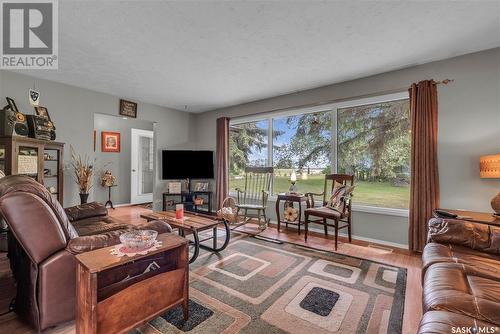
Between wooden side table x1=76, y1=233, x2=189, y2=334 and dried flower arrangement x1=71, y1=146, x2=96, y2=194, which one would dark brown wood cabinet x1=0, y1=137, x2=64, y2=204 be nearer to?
dried flower arrangement x1=71, y1=146, x2=96, y2=194

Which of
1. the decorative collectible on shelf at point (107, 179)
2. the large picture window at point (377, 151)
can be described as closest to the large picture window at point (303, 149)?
the large picture window at point (377, 151)

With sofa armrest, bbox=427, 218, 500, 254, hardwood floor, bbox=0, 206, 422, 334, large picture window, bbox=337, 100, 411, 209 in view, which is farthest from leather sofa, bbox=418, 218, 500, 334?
large picture window, bbox=337, 100, 411, 209

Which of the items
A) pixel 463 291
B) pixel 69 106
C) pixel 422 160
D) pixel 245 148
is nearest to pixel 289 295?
pixel 463 291

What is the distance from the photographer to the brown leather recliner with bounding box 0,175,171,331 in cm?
127

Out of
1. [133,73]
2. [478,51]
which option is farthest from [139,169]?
[478,51]

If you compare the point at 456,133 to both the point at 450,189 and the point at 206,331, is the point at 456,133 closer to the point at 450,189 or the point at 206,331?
the point at 450,189

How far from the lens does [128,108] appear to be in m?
4.41

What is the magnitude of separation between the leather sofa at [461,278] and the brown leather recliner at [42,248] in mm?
1815

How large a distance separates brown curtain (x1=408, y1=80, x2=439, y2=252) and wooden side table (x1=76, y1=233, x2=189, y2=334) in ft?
9.12

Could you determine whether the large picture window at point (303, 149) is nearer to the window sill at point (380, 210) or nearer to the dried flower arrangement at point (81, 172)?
the window sill at point (380, 210)

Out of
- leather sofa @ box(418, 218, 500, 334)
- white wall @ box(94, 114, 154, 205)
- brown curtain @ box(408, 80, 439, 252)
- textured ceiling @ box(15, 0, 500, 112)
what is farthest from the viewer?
white wall @ box(94, 114, 154, 205)

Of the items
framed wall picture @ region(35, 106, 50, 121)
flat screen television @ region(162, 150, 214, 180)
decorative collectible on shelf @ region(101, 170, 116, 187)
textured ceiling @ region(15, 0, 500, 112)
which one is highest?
textured ceiling @ region(15, 0, 500, 112)

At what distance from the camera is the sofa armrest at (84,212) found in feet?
8.11

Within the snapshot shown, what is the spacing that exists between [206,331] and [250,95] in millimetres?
3646
